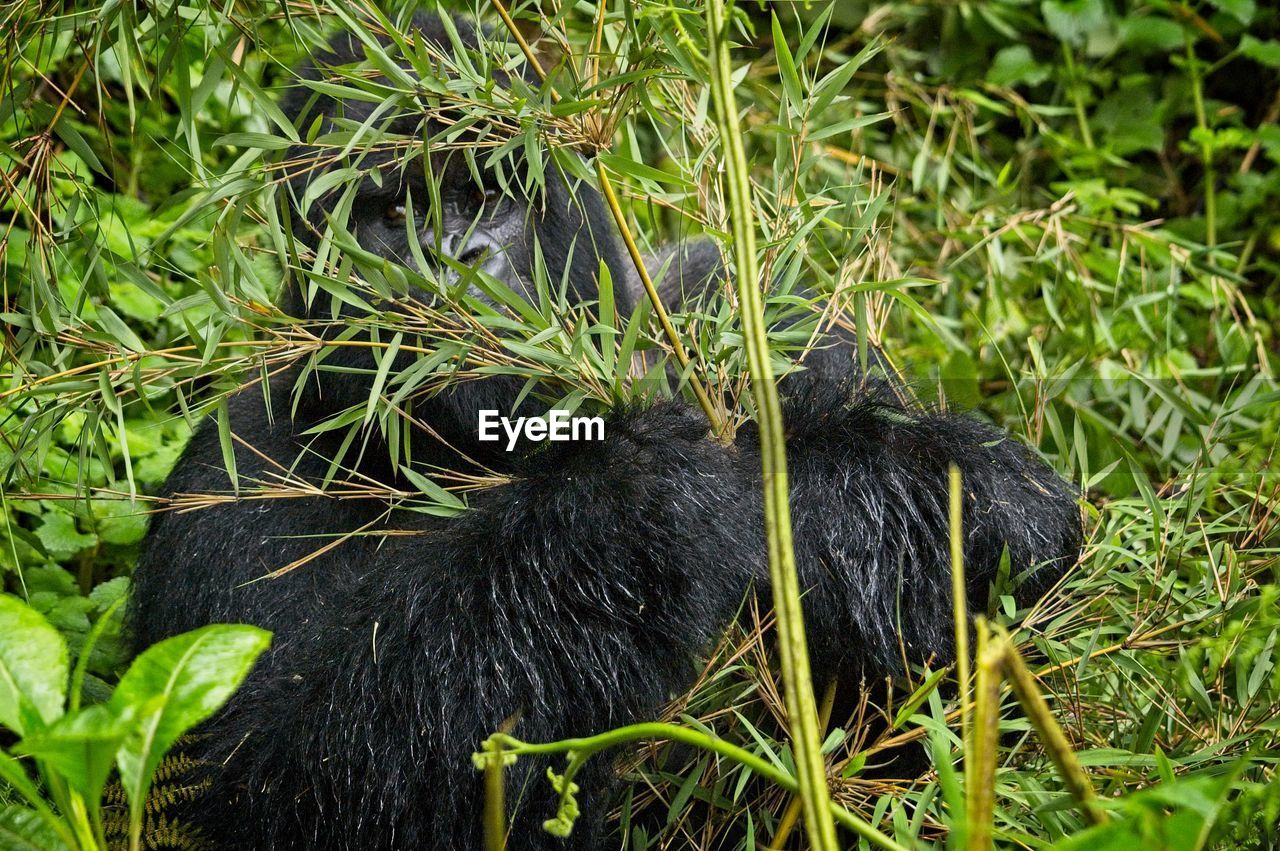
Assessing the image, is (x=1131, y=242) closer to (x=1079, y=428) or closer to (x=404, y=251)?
(x=1079, y=428)

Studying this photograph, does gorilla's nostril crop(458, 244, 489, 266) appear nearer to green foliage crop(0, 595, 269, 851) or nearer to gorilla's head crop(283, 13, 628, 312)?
gorilla's head crop(283, 13, 628, 312)

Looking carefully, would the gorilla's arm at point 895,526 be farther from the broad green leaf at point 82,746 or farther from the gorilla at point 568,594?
the broad green leaf at point 82,746

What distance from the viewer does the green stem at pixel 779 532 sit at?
117 cm

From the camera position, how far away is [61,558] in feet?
10.2

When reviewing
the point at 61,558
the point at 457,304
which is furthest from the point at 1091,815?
the point at 61,558

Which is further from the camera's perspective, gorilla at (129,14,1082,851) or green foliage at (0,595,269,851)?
gorilla at (129,14,1082,851)

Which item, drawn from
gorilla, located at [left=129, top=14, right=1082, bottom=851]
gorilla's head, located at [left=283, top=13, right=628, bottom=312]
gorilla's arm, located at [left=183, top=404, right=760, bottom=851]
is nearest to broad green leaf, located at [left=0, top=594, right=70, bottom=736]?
gorilla, located at [left=129, top=14, right=1082, bottom=851]

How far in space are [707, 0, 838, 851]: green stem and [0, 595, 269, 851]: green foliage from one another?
1.73ft

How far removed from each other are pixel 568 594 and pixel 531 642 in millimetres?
102

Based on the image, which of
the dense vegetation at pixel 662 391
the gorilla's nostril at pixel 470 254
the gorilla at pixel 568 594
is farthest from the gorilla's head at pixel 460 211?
the gorilla at pixel 568 594

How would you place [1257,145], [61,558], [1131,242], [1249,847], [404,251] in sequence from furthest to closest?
1. [1257,145]
2. [1131,242]
3. [61,558]
4. [404,251]
5. [1249,847]

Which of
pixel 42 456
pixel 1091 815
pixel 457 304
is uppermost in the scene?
pixel 457 304

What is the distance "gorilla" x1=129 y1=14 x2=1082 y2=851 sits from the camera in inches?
82.0

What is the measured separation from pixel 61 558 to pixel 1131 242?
3.46m
